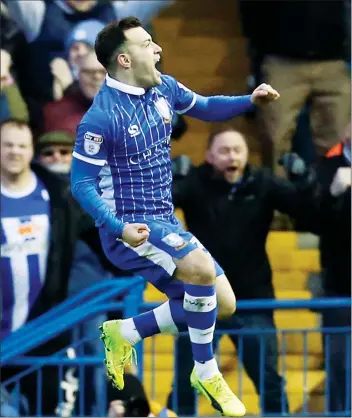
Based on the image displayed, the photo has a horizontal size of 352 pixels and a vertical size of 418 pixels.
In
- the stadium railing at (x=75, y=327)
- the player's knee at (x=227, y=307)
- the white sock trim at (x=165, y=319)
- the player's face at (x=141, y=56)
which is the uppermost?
the player's face at (x=141, y=56)

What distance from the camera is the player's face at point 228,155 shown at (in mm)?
9070

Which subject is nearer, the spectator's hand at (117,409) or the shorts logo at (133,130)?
the shorts logo at (133,130)

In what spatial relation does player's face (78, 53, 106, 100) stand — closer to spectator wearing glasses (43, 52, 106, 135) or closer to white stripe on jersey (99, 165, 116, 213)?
spectator wearing glasses (43, 52, 106, 135)

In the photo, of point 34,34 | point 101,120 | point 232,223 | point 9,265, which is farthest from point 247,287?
point 101,120

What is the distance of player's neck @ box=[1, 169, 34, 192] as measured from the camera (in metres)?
9.41

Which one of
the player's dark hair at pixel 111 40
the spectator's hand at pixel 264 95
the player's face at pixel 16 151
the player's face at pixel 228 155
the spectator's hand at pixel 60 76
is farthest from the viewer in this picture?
the spectator's hand at pixel 60 76

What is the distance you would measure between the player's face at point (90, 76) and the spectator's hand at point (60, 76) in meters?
0.10

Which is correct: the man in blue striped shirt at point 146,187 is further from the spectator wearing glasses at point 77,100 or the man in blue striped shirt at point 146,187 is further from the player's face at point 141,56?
the spectator wearing glasses at point 77,100

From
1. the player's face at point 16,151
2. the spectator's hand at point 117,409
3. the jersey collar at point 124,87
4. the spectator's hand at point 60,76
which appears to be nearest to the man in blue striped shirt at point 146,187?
the jersey collar at point 124,87

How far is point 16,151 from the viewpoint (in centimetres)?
935

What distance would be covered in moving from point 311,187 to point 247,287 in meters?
0.70

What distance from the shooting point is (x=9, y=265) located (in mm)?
9445

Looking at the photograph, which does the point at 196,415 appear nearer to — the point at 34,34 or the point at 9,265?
the point at 9,265

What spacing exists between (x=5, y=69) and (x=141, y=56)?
10.4ft
